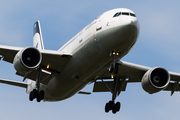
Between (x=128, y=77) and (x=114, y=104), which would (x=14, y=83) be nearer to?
(x=114, y=104)

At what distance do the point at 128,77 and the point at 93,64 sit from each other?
7.04 meters

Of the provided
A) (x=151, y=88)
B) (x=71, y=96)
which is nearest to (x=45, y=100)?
(x=71, y=96)

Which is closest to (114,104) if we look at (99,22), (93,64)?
(93,64)

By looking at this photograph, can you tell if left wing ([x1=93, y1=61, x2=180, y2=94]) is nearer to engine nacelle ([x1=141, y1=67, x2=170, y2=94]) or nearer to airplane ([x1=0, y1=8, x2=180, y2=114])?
airplane ([x1=0, y1=8, x2=180, y2=114])

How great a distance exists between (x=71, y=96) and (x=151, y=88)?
7.40 metres

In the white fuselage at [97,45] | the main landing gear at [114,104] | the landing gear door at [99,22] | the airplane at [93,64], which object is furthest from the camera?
the main landing gear at [114,104]

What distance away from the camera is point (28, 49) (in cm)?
2722

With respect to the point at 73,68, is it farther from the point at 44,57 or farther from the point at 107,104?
the point at 107,104

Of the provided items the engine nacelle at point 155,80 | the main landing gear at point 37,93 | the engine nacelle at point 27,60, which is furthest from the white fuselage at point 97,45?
the engine nacelle at point 155,80

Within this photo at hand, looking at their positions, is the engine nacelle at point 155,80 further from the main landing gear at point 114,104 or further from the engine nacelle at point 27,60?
the engine nacelle at point 27,60

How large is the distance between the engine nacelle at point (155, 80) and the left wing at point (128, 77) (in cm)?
103

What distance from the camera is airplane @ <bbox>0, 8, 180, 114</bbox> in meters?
25.2

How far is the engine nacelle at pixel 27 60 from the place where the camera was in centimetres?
2638

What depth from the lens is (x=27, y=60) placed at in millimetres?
27344
